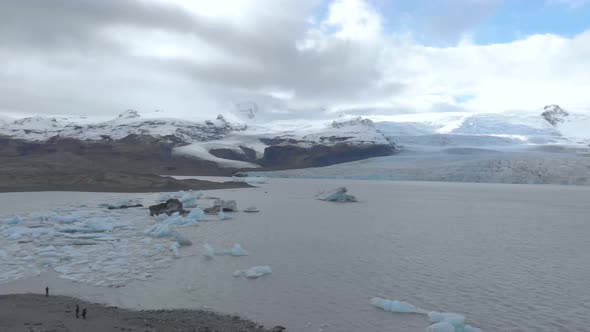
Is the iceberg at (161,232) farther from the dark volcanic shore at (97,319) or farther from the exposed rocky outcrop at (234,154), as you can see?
the exposed rocky outcrop at (234,154)

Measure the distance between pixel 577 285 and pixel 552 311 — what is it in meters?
3.27

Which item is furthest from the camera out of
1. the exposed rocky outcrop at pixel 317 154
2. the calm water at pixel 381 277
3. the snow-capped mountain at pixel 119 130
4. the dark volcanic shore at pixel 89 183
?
the snow-capped mountain at pixel 119 130

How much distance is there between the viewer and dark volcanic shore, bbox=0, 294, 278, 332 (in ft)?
27.8

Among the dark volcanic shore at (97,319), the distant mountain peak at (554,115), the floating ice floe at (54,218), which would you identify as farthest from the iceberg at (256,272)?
the distant mountain peak at (554,115)

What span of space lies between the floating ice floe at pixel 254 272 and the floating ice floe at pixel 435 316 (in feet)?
12.1

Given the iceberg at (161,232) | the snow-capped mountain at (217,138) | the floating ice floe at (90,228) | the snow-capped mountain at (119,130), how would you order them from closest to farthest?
the iceberg at (161,232) → the floating ice floe at (90,228) → the snow-capped mountain at (217,138) → the snow-capped mountain at (119,130)

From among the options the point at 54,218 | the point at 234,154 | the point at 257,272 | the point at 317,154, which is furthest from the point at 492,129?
the point at 257,272

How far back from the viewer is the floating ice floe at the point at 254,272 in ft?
44.5

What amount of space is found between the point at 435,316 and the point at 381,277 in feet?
12.6

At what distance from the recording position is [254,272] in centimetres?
1361

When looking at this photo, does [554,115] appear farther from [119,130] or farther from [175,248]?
[175,248]

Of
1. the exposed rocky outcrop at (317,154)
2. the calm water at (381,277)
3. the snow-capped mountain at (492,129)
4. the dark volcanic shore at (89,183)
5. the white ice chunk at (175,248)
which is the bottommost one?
the calm water at (381,277)

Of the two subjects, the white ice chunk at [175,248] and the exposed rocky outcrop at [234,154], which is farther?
the exposed rocky outcrop at [234,154]

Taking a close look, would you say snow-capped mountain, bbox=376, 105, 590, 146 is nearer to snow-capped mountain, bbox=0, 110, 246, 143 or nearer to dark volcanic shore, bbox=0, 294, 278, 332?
snow-capped mountain, bbox=0, 110, 246, 143
